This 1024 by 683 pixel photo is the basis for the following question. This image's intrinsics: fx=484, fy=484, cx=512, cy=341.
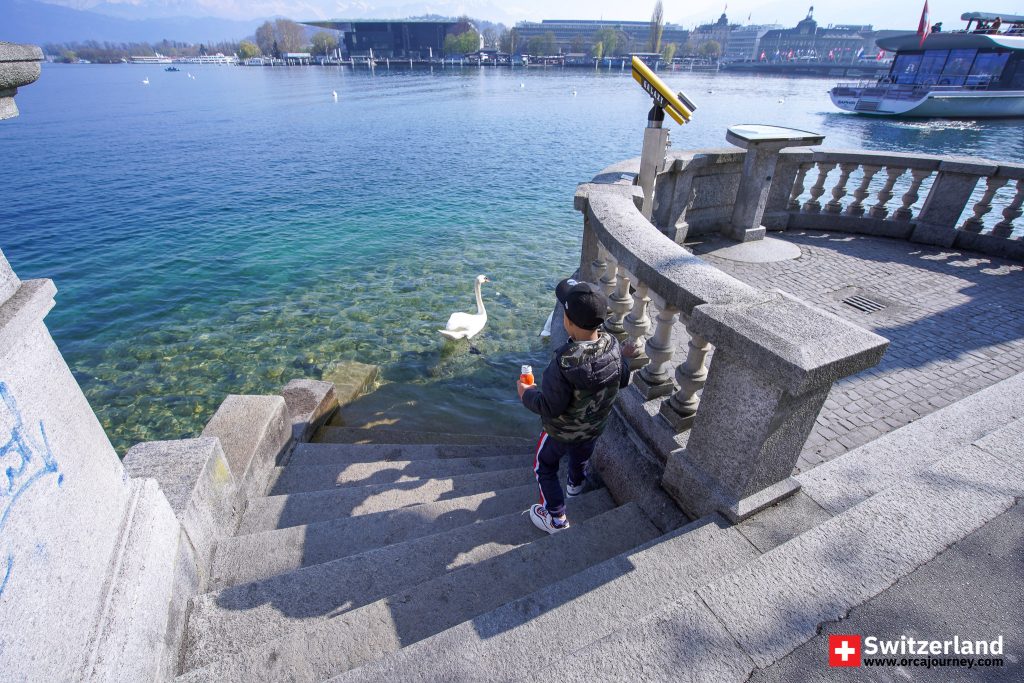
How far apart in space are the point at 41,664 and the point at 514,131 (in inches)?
1479

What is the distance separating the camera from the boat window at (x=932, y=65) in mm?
44000

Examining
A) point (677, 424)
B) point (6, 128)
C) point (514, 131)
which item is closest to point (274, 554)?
point (677, 424)

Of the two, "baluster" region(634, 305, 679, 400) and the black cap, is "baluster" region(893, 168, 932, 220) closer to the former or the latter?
"baluster" region(634, 305, 679, 400)

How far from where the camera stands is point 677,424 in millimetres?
3119

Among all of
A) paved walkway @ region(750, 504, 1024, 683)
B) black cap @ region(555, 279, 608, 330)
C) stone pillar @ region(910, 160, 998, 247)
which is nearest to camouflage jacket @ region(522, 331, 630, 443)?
black cap @ region(555, 279, 608, 330)

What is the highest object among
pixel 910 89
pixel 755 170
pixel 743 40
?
pixel 743 40

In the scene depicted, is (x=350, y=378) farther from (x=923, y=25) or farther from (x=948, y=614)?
(x=923, y=25)

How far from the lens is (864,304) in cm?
586

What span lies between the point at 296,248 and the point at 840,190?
44.8 ft

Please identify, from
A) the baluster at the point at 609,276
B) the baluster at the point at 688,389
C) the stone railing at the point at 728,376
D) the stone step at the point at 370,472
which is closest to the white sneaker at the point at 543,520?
the stone railing at the point at 728,376

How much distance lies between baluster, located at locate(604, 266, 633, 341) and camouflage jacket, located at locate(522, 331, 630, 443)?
1.06 meters

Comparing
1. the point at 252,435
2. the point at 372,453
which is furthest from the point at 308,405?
the point at 252,435

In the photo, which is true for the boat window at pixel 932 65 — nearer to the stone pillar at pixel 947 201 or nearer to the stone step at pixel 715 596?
the stone pillar at pixel 947 201

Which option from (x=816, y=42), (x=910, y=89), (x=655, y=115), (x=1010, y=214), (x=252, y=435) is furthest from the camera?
(x=816, y=42)
